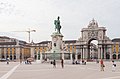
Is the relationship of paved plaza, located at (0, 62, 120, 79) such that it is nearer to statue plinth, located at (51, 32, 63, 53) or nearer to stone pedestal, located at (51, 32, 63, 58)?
stone pedestal, located at (51, 32, 63, 58)

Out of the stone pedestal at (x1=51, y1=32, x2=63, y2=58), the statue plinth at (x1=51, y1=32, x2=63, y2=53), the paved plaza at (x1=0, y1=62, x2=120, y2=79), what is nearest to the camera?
the paved plaza at (x1=0, y1=62, x2=120, y2=79)

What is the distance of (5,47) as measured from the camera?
175 m

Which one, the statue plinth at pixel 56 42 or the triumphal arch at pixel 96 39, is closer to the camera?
the statue plinth at pixel 56 42

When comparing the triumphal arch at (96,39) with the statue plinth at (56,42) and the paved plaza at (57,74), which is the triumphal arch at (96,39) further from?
the paved plaza at (57,74)

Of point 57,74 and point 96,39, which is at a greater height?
point 96,39

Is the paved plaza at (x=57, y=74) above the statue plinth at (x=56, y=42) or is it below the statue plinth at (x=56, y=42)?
below

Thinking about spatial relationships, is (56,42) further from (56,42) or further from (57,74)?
(57,74)

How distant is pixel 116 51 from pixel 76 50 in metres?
22.5

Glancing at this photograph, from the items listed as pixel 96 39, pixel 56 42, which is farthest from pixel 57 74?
pixel 96 39

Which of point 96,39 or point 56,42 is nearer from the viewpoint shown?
point 56,42

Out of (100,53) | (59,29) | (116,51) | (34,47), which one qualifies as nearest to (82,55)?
(100,53)

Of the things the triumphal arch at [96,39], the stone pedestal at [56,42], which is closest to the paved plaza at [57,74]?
the stone pedestal at [56,42]

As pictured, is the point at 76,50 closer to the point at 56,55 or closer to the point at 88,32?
the point at 88,32

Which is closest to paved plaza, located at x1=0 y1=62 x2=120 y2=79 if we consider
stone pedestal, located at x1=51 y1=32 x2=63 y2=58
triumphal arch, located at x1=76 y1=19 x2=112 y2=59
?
stone pedestal, located at x1=51 y1=32 x2=63 y2=58
